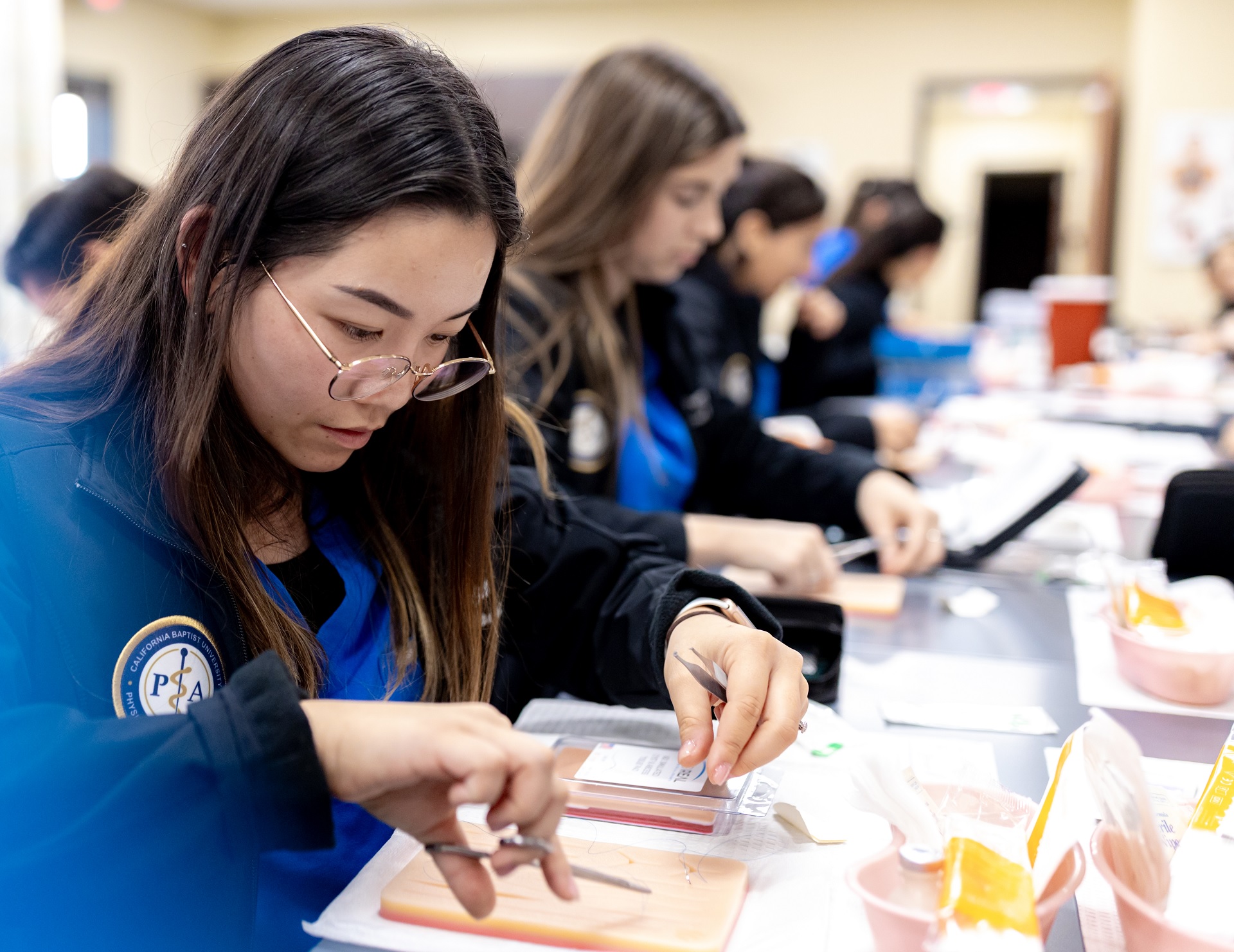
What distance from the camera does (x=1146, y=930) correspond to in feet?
1.89

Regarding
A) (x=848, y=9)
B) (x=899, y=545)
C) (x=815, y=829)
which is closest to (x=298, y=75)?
(x=815, y=829)

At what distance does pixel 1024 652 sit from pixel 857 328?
265 cm

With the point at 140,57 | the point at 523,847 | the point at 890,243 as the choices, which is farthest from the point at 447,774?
the point at 140,57

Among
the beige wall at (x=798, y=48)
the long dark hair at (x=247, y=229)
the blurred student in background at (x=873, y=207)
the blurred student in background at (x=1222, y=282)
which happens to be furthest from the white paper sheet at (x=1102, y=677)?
the beige wall at (x=798, y=48)

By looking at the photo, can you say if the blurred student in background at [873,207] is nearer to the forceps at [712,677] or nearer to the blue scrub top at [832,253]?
the blue scrub top at [832,253]

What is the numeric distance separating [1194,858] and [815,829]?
237mm

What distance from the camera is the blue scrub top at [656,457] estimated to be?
178 cm

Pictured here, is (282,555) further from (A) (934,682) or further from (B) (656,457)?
(B) (656,457)

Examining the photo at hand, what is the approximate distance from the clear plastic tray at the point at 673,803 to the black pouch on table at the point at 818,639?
206 millimetres

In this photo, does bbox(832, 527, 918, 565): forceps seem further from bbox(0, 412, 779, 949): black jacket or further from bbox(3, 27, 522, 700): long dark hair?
bbox(3, 27, 522, 700): long dark hair

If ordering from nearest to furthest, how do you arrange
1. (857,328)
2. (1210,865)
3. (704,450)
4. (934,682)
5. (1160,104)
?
(1210,865) < (934,682) < (704,450) < (857,328) < (1160,104)

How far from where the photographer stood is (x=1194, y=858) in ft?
2.20

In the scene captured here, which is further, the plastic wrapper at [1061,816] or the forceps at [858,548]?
the forceps at [858,548]

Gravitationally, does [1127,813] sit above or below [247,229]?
below
